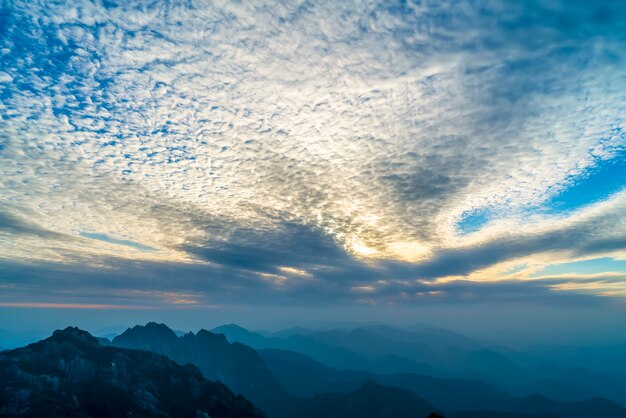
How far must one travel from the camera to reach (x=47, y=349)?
646 feet

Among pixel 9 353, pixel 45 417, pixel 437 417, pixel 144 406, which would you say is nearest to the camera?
pixel 437 417

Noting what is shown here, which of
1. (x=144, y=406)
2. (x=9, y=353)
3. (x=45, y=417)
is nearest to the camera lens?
(x=45, y=417)

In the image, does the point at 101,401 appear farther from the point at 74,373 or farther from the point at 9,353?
the point at 9,353

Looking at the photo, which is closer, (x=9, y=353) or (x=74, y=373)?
(x=9, y=353)

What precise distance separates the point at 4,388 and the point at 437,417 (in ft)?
759

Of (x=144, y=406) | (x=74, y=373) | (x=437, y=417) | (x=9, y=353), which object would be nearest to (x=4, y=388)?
(x=9, y=353)

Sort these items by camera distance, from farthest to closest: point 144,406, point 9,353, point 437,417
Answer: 1. point 144,406
2. point 9,353
3. point 437,417

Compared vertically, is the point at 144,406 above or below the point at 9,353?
below

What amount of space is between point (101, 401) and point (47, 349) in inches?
2291

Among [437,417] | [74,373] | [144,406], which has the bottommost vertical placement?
[144,406]

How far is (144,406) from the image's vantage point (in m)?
193

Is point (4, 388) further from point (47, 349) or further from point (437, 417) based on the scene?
point (437, 417)

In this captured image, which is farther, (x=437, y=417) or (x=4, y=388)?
(x=4, y=388)

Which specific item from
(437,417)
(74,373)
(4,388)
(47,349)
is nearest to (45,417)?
(4,388)
